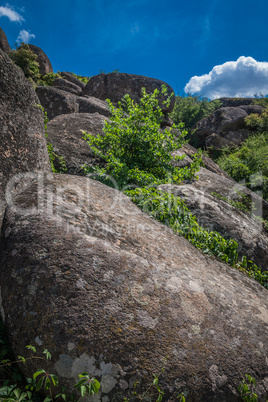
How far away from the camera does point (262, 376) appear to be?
227 cm

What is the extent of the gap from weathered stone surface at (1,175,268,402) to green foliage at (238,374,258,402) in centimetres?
5

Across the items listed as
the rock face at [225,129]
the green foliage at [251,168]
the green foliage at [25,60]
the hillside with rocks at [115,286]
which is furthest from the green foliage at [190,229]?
the green foliage at [25,60]

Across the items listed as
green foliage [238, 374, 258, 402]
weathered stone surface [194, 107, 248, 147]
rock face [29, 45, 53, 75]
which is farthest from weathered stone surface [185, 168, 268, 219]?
rock face [29, 45, 53, 75]

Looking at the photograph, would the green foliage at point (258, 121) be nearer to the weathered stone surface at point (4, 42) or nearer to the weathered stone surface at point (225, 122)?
the weathered stone surface at point (225, 122)

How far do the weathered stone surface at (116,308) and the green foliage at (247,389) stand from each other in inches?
1.9

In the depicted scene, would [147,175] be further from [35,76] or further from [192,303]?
[35,76]

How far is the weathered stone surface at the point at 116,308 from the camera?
73.2 inches

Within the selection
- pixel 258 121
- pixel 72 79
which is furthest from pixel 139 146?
pixel 72 79

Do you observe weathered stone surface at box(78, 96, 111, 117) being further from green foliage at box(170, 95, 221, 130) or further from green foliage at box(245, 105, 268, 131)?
green foliage at box(170, 95, 221, 130)

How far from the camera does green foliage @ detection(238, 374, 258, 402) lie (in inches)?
81.7

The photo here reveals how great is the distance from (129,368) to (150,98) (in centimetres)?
540

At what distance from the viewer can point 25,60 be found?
25.4 meters

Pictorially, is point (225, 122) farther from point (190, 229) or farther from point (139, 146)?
point (190, 229)

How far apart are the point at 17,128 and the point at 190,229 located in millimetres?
2849
